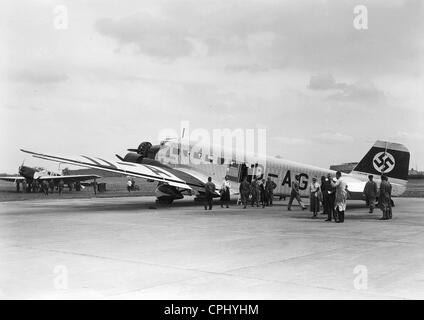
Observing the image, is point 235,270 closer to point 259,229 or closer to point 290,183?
point 259,229

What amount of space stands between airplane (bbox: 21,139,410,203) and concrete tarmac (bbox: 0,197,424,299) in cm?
597

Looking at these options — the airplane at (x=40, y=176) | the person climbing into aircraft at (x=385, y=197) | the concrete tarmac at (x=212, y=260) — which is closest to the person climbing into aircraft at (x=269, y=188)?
the person climbing into aircraft at (x=385, y=197)

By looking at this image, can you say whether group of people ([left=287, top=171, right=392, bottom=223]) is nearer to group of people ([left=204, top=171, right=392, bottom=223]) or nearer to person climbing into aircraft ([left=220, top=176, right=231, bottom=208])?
group of people ([left=204, top=171, right=392, bottom=223])

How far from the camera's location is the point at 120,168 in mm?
20453

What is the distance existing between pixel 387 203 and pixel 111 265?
1081 centimetres

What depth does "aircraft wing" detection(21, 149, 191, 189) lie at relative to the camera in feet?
64.1

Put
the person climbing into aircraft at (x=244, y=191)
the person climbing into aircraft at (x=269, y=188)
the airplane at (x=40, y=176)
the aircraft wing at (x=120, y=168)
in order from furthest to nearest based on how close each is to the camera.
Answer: the airplane at (x=40, y=176) < the person climbing into aircraft at (x=269, y=188) < the person climbing into aircraft at (x=244, y=191) < the aircraft wing at (x=120, y=168)

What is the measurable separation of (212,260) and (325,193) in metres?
8.93

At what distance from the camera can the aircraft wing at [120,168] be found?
19531 mm

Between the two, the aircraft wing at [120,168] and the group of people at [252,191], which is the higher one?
the aircraft wing at [120,168]

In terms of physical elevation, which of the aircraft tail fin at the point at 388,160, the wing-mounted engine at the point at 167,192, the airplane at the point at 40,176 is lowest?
the wing-mounted engine at the point at 167,192

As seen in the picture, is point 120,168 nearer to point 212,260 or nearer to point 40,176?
point 212,260

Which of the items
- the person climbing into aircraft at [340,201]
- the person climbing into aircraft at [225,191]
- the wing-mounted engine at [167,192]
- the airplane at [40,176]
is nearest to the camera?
the person climbing into aircraft at [340,201]

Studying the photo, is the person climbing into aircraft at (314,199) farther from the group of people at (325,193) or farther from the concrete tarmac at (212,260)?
the concrete tarmac at (212,260)
